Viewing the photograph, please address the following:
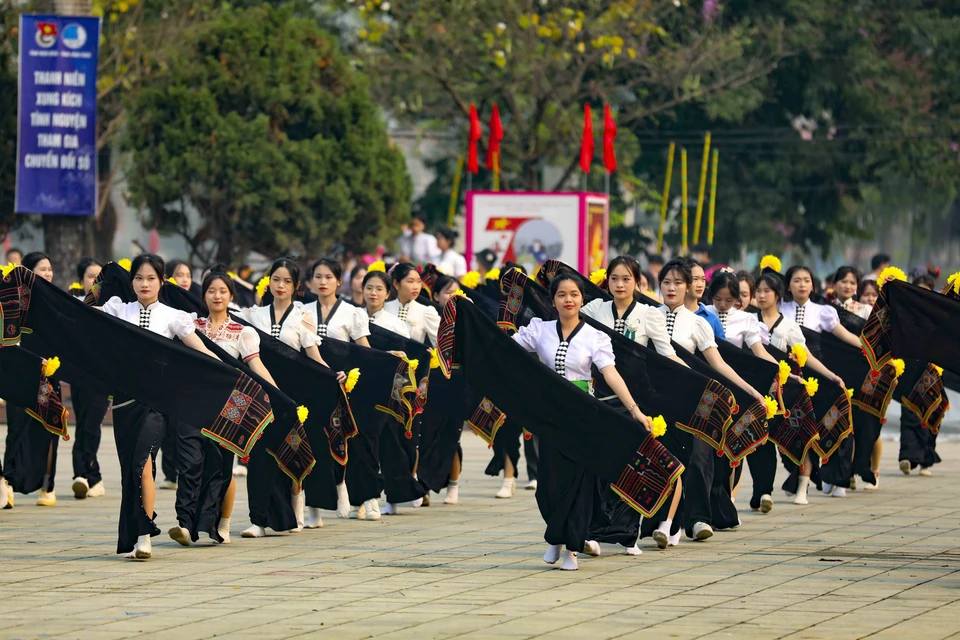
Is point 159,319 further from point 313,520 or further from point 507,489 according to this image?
point 507,489

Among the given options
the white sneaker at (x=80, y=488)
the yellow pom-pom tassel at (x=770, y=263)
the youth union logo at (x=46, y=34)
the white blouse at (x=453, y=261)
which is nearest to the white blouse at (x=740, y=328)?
the yellow pom-pom tassel at (x=770, y=263)

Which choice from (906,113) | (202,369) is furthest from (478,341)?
(906,113)

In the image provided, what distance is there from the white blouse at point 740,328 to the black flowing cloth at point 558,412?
2628mm

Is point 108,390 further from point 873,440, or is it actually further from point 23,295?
point 873,440

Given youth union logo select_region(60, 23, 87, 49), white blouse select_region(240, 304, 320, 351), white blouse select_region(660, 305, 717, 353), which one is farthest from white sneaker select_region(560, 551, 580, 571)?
youth union logo select_region(60, 23, 87, 49)

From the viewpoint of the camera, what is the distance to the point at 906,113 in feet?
119

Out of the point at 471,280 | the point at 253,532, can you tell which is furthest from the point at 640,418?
the point at 471,280

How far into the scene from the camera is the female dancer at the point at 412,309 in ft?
44.9

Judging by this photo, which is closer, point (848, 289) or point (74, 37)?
point (848, 289)

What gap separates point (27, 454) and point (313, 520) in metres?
2.51

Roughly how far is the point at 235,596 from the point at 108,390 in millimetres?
2211

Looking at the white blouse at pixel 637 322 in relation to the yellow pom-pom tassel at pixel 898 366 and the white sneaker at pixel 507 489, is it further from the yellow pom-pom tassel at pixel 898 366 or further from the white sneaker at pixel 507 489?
the yellow pom-pom tassel at pixel 898 366

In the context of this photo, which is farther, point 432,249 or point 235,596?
point 432,249

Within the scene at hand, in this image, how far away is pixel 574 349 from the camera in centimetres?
996
